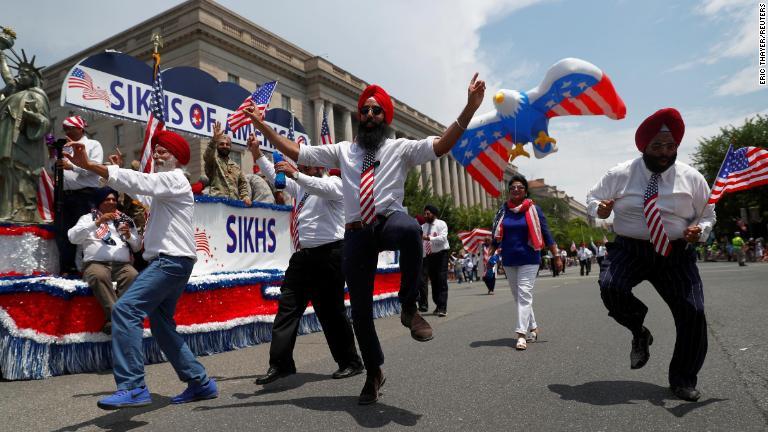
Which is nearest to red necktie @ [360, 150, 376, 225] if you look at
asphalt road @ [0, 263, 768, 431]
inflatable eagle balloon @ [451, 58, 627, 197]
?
asphalt road @ [0, 263, 768, 431]

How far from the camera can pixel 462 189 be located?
261 ft

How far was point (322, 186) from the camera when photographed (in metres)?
4.19

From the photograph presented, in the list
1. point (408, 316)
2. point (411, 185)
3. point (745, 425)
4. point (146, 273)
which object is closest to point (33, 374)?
point (146, 273)

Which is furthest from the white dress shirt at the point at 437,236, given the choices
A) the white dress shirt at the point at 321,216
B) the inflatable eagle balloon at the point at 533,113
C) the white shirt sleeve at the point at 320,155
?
the white shirt sleeve at the point at 320,155

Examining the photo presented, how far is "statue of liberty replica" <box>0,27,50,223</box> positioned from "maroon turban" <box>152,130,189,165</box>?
4.16 meters

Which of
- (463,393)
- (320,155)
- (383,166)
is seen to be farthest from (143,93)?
(463,393)

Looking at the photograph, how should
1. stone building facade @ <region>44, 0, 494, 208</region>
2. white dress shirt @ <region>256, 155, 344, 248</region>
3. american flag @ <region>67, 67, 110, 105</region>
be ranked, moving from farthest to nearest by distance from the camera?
stone building facade @ <region>44, 0, 494, 208</region> → american flag @ <region>67, 67, 110, 105</region> → white dress shirt @ <region>256, 155, 344, 248</region>

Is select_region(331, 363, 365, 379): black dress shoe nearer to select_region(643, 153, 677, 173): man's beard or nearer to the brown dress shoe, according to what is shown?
the brown dress shoe

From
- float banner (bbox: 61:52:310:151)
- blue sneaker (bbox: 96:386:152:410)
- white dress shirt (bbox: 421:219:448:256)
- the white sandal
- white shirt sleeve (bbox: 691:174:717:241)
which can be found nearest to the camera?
blue sneaker (bbox: 96:386:152:410)

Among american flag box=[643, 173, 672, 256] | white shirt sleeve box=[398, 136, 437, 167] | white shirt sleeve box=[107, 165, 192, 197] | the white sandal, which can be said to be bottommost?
the white sandal

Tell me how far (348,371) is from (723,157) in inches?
1821

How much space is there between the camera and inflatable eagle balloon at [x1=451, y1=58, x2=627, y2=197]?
1002 centimetres

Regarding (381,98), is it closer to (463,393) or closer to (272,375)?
(463,393)

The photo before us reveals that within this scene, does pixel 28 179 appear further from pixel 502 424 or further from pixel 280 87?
pixel 280 87
